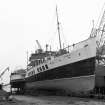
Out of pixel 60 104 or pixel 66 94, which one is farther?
pixel 66 94

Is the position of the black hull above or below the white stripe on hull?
above

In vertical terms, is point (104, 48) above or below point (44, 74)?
above

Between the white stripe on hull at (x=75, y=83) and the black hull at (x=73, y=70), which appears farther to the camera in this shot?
the black hull at (x=73, y=70)

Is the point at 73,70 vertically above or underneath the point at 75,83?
above

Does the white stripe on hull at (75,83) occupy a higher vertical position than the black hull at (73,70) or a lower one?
lower

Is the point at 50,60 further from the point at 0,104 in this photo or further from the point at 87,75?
the point at 0,104

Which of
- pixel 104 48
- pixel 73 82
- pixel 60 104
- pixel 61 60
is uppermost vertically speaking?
pixel 104 48

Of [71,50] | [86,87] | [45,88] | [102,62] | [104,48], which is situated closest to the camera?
[86,87]

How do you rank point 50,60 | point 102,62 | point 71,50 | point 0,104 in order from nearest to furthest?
1. point 0,104
2. point 71,50
3. point 50,60
4. point 102,62

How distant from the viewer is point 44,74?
3425 cm

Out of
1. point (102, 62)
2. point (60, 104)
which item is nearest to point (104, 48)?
point (102, 62)

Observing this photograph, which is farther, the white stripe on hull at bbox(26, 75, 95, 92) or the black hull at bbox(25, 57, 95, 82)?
the black hull at bbox(25, 57, 95, 82)

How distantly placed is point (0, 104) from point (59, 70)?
12.1m

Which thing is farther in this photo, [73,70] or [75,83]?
[73,70]
